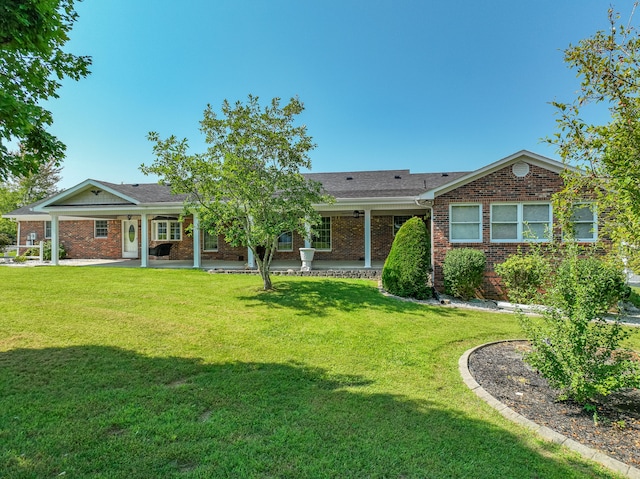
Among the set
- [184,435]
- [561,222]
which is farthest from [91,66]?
[561,222]

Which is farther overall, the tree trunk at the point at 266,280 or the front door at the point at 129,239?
the front door at the point at 129,239

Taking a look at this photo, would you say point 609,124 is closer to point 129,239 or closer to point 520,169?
point 520,169

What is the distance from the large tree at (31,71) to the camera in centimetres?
283

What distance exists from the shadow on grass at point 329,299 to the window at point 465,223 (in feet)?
10.6

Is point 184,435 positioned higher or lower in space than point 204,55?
lower

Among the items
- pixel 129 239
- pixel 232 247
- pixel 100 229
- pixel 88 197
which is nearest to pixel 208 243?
pixel 232 247

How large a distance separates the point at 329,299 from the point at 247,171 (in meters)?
4.49

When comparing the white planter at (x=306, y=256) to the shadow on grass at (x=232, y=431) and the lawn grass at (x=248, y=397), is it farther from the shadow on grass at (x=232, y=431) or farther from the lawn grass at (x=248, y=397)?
the shadow on grass at (x=232, y=431)

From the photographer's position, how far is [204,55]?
11859 millimetres

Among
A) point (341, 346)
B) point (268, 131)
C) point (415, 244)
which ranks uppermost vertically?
point (268, 131)

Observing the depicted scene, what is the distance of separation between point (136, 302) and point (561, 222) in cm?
918

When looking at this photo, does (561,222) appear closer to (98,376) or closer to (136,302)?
(98,376)

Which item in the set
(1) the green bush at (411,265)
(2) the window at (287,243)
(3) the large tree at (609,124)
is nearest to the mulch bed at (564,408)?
(3) the large tree at (609,124)

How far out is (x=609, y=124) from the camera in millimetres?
3354
